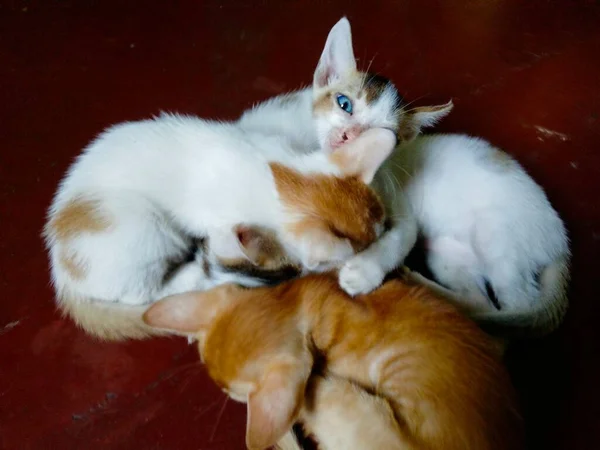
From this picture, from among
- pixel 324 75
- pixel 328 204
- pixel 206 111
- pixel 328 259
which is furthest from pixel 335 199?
pixel 206 111

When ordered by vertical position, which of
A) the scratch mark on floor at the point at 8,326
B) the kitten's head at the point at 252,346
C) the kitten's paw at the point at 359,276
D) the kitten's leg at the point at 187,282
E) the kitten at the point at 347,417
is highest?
the kitten's paw at the point at 359,276

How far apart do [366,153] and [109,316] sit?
0.69 metres

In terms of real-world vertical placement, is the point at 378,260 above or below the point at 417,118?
below

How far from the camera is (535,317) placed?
48.3 inches

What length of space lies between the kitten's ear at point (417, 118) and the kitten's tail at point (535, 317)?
490 millimetres

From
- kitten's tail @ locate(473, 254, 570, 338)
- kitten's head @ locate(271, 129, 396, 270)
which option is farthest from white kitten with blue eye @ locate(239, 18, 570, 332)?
kitten's head @ locate(271, 129, 396, 270)

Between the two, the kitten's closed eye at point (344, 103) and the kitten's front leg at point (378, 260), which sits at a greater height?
the kitten's closed eye at point (344, 103)

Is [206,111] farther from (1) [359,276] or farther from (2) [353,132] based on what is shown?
(1) [359,276]

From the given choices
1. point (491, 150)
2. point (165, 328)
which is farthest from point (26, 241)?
point (491, 150)

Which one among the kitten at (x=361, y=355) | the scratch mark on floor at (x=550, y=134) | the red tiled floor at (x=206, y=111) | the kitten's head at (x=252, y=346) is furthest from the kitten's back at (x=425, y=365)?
the scratch mark on floor at (x=550, y=134)

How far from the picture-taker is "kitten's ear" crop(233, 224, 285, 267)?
3.52 feet

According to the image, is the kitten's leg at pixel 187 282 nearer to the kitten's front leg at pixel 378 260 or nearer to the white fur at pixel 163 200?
the white fur at pixel 163 200

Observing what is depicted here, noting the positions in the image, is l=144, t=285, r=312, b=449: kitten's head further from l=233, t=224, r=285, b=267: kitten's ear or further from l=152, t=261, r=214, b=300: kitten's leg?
l=152, t=261, r=214, b=300: kitten's leg

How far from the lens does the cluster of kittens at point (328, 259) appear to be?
3.28ft
